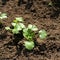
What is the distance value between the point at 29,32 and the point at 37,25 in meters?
0.25

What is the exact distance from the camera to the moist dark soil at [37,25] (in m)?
2.34

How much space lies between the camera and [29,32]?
250 cm

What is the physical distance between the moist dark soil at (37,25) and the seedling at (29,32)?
0.08 m

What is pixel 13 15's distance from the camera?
2.91 meters

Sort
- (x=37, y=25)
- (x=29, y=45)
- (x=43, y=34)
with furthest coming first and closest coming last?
(x=37, y=25) → (x=43, y=34) → (x=29, y=45)

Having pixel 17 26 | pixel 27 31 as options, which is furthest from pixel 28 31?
pixel 17 26

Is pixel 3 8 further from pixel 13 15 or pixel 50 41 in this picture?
pixel 50 41

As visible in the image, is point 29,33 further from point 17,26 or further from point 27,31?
point 17,26

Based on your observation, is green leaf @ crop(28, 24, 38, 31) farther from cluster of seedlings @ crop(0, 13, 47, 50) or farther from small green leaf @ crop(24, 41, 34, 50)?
small green leaf @ crop(24, 41, 34, 50)

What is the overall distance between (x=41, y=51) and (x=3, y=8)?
3.41 feet

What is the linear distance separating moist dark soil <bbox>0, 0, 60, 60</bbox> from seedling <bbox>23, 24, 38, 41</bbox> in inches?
3.2

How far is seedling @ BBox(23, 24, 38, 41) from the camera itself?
2.47 m

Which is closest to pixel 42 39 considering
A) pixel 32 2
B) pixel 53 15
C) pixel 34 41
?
pixel 34 41

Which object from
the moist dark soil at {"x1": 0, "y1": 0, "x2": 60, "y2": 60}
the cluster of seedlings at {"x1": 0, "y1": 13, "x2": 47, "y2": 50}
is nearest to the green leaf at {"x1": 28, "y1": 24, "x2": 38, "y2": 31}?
the cluster of seedlings at {"x1": 0, "y1": 13, "x2": 47, "y2": 50}
